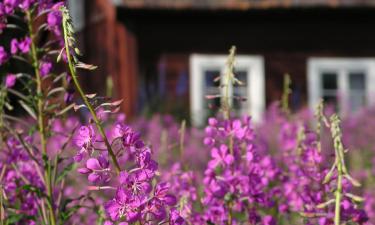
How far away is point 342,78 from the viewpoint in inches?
536

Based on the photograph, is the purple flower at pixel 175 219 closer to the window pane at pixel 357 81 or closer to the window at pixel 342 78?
the window at pixel 342 78

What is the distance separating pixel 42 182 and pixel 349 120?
21.7ft

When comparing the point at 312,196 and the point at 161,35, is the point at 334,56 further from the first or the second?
the point at 312,196

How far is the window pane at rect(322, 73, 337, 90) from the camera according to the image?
44.7 ft

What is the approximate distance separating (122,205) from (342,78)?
12.2 m

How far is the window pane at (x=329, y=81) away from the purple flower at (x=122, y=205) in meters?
12.1

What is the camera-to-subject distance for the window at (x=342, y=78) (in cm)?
1355

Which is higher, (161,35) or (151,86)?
(161,35)

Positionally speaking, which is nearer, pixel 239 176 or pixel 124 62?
pixel 239 176

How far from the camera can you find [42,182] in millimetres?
2859

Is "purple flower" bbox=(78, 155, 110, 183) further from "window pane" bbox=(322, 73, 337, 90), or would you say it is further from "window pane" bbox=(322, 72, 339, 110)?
"window pane" bbox=(322, 73, 337, 90)

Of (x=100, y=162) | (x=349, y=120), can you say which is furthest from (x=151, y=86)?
(x=100, y=162)

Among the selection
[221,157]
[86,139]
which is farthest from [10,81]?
[86,139]

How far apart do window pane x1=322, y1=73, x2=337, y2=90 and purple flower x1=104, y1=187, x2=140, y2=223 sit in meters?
12.1
